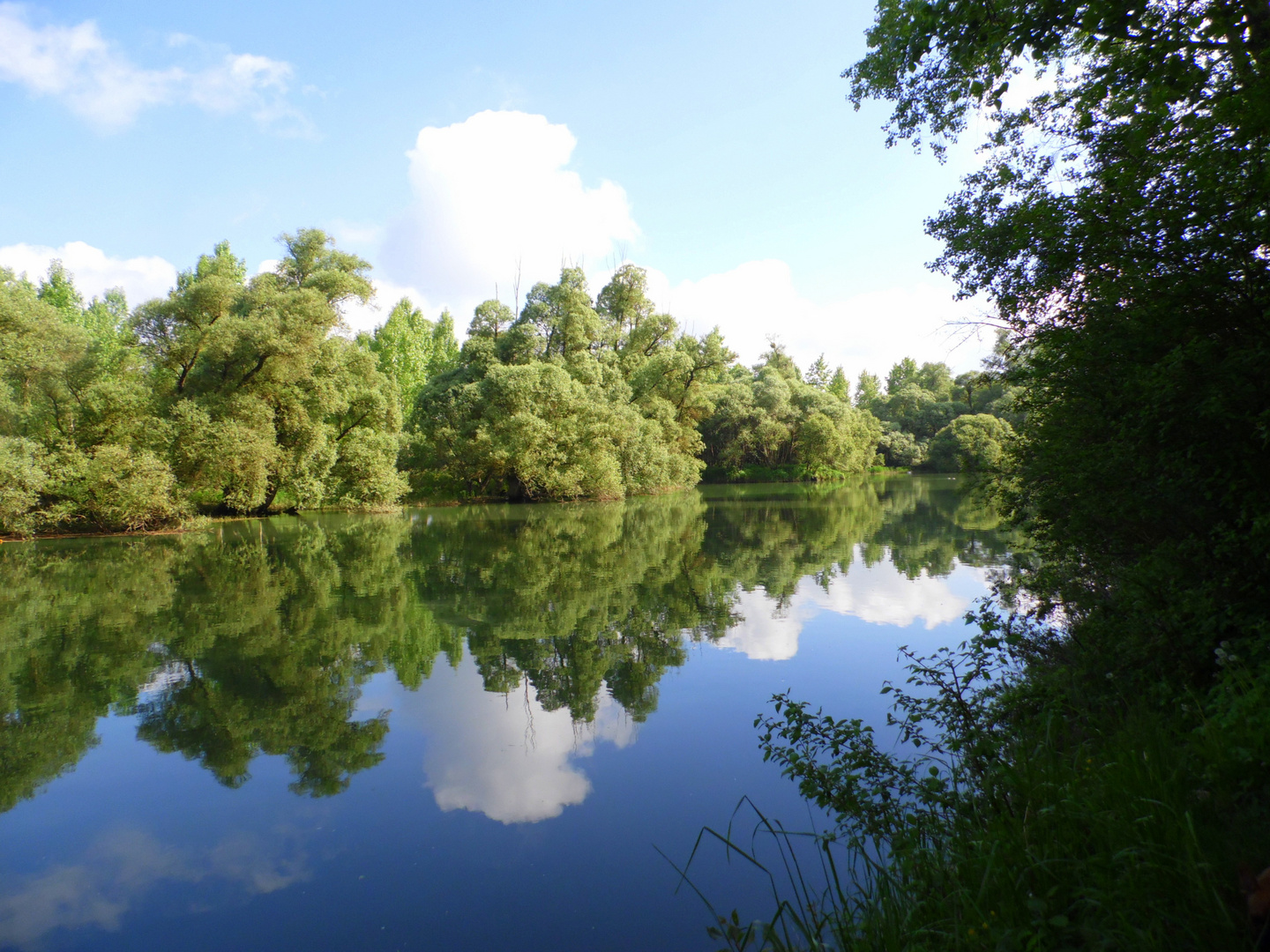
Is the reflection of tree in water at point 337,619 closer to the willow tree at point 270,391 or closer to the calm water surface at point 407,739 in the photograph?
the calm water surface at point 407,739

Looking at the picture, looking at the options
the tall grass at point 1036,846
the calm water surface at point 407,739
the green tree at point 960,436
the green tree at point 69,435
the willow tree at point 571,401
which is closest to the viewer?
the tall grass at point 1036,846

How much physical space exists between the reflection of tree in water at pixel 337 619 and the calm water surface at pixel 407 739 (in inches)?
2.3

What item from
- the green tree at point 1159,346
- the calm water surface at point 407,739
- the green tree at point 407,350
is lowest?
the calm water surface at point 407,739

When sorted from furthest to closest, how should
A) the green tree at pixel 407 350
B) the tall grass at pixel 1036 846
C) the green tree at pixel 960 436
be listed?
the green tree at pixel 407 350 → the green tree at pixel 960 436 → the tall grass at pixel 1036 846

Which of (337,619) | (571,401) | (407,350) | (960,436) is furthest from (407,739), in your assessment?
(960,436)

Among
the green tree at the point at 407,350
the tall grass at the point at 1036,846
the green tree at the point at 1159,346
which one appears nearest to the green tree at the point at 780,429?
the green tree at the point at 407,350

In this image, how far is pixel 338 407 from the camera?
93.9ft

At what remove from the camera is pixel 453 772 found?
530 centimetres

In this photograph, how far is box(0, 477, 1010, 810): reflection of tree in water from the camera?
6199 millimetres

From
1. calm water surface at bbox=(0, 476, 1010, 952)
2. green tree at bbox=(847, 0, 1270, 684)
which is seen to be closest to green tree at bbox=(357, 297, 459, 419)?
calm water surface at bbox=(0, 476, 1010, 952)

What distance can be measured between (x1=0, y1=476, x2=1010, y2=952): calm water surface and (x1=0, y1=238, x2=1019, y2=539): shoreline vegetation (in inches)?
150

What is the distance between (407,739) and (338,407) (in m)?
25.3

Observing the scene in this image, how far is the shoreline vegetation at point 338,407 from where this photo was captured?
20.7m

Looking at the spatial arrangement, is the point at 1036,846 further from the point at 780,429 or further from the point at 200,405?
the point at 780,429
